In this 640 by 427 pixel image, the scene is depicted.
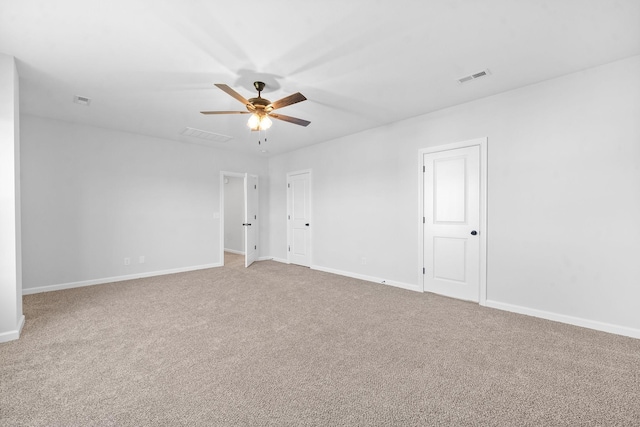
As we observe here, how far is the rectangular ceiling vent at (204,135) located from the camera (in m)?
4.82

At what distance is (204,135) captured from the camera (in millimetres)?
5105

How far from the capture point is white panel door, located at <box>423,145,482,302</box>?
11.9 feet

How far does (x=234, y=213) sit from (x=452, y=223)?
21.1 feet

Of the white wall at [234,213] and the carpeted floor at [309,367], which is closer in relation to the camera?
the carpeted floor at [309,367]

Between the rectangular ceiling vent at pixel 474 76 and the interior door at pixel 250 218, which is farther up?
the rectangular ceiling vent at pixel 474 76

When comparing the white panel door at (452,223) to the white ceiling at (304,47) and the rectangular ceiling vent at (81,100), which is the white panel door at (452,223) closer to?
the white ceiling at (304,47)

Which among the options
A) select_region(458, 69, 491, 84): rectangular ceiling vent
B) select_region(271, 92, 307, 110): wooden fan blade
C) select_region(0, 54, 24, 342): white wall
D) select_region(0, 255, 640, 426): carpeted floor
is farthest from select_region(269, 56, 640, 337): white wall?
select_region(0, 54, 24, 342): white wall

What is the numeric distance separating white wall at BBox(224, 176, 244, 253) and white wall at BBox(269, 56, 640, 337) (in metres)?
5.19

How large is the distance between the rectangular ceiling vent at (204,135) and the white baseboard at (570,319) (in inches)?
199

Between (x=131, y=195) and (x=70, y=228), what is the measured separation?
100cm

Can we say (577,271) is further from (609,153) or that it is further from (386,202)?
(386,202)

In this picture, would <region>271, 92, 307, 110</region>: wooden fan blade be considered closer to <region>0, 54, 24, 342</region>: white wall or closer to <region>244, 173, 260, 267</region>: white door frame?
<region>0, 54, 24, 342</region>: white wall

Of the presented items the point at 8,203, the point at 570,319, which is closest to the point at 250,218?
the point at 8,203

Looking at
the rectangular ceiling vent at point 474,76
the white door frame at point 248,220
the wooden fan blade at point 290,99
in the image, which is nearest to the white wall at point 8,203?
the wooden fan blade at point 290,99
